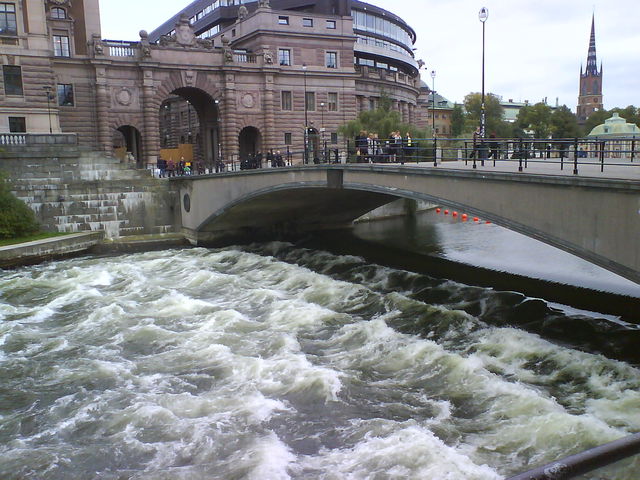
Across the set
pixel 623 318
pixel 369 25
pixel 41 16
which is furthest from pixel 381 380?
pixel 369 25

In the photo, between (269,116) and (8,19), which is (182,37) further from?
(8,19)

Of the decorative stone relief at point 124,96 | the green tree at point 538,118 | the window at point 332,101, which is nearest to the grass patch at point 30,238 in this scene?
the decorative stone relief at point 124,96

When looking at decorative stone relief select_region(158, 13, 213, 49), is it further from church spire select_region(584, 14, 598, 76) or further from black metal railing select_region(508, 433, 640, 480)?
church spire select_region(584, 14, 598, 76)

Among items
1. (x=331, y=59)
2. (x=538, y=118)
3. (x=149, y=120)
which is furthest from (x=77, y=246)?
(x=538, y=118)

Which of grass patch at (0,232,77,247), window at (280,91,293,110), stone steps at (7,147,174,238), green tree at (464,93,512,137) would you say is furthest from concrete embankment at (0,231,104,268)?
green tree at (464,93,512,137)

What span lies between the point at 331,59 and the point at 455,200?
45.0m

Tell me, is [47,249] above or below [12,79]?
below

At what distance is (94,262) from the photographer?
32.3m

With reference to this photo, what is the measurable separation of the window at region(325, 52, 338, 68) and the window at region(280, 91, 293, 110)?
573 cm

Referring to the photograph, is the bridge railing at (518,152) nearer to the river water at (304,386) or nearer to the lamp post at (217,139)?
the river water at (304,386)

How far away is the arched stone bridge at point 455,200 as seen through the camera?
13828mm

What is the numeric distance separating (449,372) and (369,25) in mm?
70601

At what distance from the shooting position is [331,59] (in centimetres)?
6116

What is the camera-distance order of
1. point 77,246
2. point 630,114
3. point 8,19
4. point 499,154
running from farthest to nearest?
point 630,114
point 8,19
point 77,246
point 499,154
